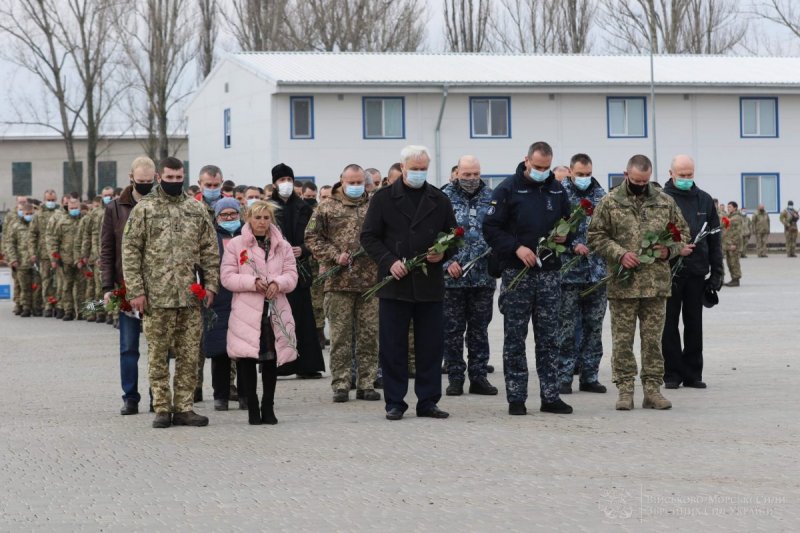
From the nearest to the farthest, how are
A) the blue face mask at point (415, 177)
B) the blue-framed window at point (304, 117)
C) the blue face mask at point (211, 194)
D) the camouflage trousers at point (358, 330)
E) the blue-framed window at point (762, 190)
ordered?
the blue face mask at point (415, 177) → the camouflage trousers at point (358, 330) → the blue face mask at point (211, 194) → the blue-framed window at point (304, 117) → the blue-framed window at point (762, 190)

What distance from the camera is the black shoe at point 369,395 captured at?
12073 mm

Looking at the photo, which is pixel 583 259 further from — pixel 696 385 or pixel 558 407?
pixel 558 407

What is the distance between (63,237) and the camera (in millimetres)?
24234

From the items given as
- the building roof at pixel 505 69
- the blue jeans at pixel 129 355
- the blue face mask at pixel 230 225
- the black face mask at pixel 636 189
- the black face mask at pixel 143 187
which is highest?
the building roof at pixel 505 69

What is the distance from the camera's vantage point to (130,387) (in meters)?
11.4

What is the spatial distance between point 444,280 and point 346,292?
900mm

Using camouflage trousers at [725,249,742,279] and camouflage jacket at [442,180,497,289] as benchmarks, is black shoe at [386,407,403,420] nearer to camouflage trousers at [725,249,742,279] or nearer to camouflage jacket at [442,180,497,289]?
camouflage jacket at [442,180,497,289]

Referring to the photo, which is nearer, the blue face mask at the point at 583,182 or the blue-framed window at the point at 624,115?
the blue face mask at the point at 583,182

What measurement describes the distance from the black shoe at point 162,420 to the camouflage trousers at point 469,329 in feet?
9.11

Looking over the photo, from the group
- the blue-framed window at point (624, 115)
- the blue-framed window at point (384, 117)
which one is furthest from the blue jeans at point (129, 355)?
the blue-framed window at point (624, 115)

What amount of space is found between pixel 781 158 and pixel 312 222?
144 feet

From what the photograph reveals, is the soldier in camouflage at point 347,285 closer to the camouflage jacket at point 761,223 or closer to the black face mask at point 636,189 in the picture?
the black face mask at point 636,189

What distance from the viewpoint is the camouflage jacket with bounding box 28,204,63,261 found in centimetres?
2497

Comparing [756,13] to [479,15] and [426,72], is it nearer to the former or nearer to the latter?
[479,15]
